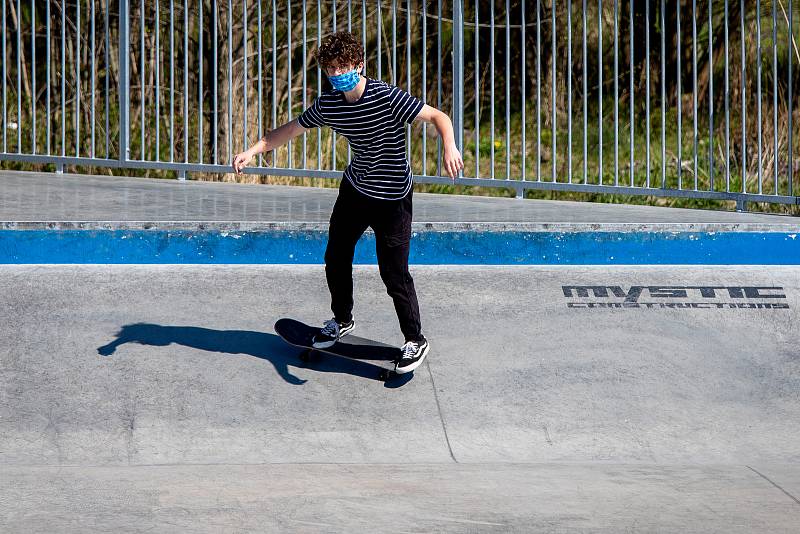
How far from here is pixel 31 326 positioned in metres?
6.98

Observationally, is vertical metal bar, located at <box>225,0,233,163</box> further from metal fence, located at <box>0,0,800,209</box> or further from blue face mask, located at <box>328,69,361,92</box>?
blue face mask, located at <box>328,69,361,92</box>

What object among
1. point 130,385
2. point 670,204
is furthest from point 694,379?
point 670,204

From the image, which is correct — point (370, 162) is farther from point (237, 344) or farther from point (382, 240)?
point (237, 344)

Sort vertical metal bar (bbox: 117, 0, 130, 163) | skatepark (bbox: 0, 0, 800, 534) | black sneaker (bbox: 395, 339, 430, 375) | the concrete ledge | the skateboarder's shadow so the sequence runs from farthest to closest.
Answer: vertical metal bar (bbox: 117, 0, 130, 163), the concrete ledge, the skateboarder's shadow, black sneaker (bbox: 395, 339, 430, 375), skatepark (bbox: 0, 0, 800, 534)

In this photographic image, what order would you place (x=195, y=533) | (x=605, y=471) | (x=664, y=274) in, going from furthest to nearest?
1. (x=664, y=274)
2. (x=605, y=471)
3. (x=195, y=533)

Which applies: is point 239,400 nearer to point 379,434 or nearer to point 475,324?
point 379,434

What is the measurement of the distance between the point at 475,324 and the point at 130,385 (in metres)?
1.87

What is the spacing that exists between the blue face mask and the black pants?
513 mm

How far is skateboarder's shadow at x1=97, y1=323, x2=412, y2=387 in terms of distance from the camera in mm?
6625

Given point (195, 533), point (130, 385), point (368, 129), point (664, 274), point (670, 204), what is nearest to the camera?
point (195, 533)

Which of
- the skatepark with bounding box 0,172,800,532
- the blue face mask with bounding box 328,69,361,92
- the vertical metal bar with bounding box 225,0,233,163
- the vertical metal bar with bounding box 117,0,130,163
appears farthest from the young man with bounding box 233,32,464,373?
the vertical metal bar with bounding box 117,0,130,163

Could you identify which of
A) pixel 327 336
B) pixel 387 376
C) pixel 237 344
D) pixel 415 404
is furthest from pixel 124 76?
pixel 415 404

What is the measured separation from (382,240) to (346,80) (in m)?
0.79

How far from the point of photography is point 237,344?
685cm
